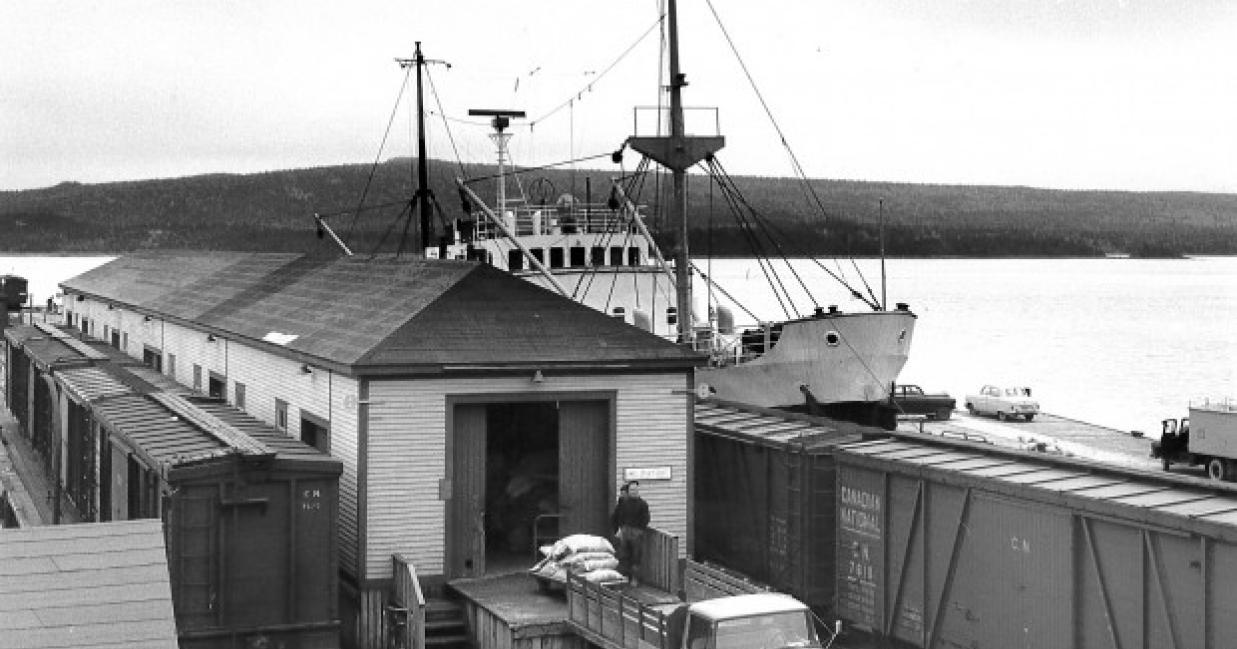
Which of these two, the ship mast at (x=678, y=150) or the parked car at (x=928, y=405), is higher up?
the ship mast at (x=678, y=150)

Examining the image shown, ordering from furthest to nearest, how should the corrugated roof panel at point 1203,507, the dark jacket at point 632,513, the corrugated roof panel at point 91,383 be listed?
the corrugated roof panel at point 91,383 → the dark jacket at point 632,513 → the corrugated roof panel at point 1203,507

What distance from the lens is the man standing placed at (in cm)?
2195

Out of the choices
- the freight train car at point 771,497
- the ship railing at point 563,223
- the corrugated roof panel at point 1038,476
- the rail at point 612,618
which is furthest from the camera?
the ship railing at point 563,223

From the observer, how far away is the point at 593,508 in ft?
78.6

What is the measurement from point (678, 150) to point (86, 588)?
101 ft

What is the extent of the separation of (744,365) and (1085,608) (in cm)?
2756

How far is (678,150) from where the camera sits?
42531 mm

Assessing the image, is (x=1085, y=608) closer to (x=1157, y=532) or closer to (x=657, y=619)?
(x=1157, y=532)

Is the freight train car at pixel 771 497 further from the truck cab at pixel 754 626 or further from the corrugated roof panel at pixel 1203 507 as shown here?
the truck cab at pixel 754 626

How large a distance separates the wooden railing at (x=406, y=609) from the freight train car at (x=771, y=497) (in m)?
5.69

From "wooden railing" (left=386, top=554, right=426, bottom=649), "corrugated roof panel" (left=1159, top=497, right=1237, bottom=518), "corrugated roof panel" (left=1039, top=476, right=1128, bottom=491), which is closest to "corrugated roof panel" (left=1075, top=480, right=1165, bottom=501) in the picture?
"corrugated roof panel" (left=1039, top=476, right=1128, bottom=491)

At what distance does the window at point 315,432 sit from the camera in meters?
24.6

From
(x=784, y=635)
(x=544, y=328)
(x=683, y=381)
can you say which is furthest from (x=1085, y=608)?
(x=544, y=328)

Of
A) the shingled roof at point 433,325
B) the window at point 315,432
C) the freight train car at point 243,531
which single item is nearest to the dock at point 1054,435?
the shingled roof at point 433,325
